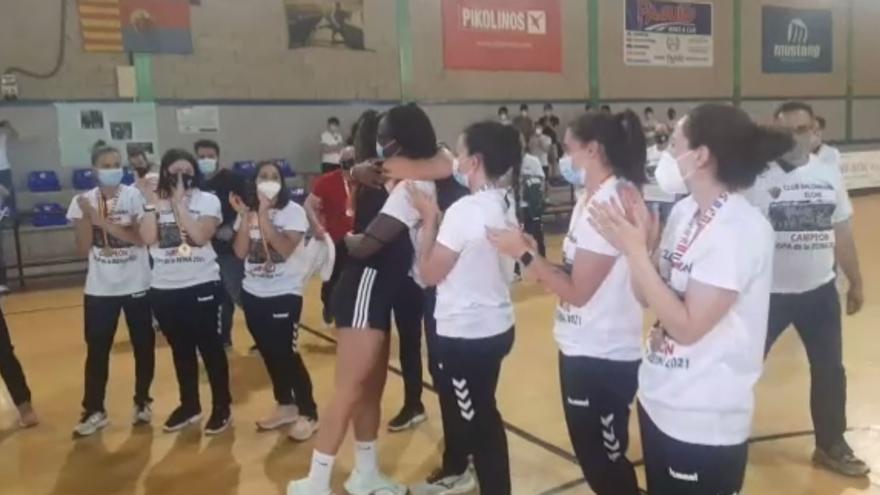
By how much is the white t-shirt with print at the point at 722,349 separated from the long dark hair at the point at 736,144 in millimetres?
53

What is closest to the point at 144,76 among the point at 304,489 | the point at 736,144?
the point at 304,489


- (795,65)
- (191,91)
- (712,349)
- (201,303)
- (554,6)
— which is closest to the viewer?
(712,349)

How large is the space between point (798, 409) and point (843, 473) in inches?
35.4

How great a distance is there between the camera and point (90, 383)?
14.1 ft

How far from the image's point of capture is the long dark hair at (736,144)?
1884mm

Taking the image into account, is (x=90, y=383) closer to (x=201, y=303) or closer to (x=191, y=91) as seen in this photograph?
(x=201, y=303)

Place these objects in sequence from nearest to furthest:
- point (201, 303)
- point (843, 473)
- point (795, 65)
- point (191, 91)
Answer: point (843, 473) → point (201, 303) → point (191, 91) → point (795, 65)

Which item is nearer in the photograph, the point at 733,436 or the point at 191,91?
the point at 733,436

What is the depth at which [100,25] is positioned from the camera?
401 inches

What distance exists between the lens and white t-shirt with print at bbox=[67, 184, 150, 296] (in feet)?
13.6

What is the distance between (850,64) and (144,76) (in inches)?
590

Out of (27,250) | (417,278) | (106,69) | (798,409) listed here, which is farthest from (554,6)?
(417,278)

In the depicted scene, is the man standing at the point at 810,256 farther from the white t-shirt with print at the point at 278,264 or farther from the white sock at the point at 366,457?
the white t-shirt with print at the point at 278,264

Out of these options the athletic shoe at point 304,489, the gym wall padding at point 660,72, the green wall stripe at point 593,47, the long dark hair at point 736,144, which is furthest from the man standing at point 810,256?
the gym wall padding at point 660,72
